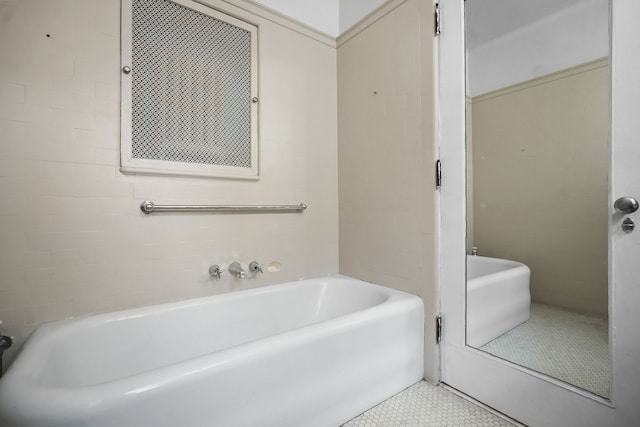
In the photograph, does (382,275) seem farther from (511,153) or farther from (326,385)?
(511,153)

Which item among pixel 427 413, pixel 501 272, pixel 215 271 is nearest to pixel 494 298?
pixel 501 272

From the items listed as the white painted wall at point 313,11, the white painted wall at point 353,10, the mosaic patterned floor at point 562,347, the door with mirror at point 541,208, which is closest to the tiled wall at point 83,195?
the white painted wall at point 313,11

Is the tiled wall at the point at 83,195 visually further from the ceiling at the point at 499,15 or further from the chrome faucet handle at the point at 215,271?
the ceiling at the point at 499,15

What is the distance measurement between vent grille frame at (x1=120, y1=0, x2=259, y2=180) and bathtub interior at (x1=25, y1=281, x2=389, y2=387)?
0.67 m

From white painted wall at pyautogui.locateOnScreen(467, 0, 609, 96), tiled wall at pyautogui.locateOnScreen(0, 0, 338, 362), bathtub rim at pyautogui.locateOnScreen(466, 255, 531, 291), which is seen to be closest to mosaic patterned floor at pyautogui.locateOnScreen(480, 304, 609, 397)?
bathtub rim at pyautogui.locateOnScreen(466, 255, 531, 291)

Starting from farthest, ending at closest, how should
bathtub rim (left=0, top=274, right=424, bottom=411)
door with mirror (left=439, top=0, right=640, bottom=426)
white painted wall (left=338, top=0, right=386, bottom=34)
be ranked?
white painted wall (left=338, top=0, right=386, bottom=34) → door with mirror (left=439, top=0, right=640, bottom=426) → bathtub rim (left=0, top=274, right=424, bottom=411)

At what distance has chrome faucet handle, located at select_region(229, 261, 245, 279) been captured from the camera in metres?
1.57

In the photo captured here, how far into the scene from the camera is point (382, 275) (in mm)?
1744

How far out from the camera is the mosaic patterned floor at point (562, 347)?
1.00 metres

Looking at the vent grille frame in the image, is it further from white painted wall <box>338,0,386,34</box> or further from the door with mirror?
the door with mirror

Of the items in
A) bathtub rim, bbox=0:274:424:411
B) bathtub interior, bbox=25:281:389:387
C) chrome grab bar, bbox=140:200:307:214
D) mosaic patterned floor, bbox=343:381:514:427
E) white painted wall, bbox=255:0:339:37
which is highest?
white painted wall, bbox=255:0:339:37

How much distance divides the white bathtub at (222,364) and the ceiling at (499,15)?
1.28 meters

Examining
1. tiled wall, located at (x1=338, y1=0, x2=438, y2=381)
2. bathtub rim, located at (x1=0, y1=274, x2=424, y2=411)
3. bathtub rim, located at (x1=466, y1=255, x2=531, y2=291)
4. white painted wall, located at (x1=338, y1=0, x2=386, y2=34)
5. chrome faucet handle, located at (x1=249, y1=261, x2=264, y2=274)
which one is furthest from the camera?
white painted wall, located at (x1=338, y1=0, x2=386, y2=34)

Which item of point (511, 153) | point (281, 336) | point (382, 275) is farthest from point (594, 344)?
point (281, 336)
